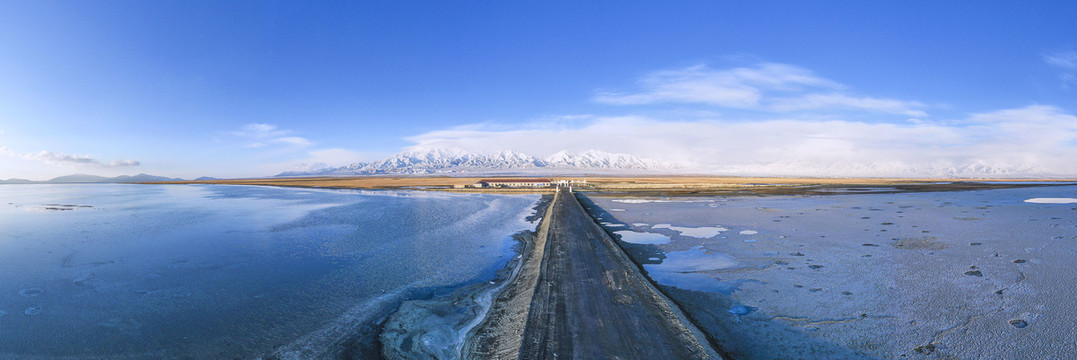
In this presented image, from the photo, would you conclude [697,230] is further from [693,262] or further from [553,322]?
[553,322]

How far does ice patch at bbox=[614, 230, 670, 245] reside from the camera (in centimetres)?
1580

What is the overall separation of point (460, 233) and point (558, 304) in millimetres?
12700

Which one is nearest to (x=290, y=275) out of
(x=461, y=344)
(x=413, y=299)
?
(x=413, y=299)

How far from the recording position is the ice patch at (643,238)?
15.8 meters

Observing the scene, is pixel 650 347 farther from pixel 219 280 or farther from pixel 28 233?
pixel 28 233

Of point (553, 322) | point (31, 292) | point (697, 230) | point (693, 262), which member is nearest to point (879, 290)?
point (693, 262)

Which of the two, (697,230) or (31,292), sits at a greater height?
(697,230)

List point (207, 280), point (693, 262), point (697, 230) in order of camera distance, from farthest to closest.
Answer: point (697, 230) → point (693, 262) → point (207, 280)

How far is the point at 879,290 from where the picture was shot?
855cm

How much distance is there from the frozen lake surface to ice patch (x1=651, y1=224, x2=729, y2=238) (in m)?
0.36

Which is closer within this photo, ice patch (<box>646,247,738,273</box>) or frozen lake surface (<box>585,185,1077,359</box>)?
frozen lake surface (<box>585,185,1077,359</box>)

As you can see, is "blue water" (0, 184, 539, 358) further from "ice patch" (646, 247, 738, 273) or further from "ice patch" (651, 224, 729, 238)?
"ice patch" (651, 224, 729, 238)

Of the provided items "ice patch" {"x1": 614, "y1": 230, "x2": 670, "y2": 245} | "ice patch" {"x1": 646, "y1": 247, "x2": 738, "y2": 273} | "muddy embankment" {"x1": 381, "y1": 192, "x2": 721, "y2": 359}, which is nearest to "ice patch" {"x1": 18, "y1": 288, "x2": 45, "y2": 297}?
"muddy embankment" {"x1": 381, "y1": 192, "x2": 721, "y2": 359}

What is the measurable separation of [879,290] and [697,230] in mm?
9930
